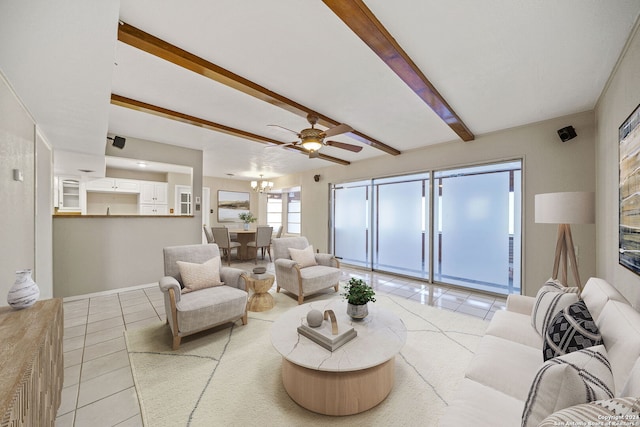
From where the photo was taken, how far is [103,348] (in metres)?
2.27

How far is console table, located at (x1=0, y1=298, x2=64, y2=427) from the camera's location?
0.81 m

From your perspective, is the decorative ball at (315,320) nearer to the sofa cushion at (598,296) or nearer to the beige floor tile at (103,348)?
the sofa cushion at (598,296)

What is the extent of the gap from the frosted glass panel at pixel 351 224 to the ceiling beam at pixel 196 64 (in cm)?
310

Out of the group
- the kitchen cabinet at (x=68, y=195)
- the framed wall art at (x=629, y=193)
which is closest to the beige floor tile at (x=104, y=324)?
the kitchen cabinet at (x=68, y=195)

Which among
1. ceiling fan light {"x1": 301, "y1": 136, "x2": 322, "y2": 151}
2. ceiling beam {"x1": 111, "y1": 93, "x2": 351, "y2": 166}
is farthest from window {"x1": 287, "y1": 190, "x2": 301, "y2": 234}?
ceiling fan light {"x1": 301, "y1": 136, "x2": 322, "y2": 151}

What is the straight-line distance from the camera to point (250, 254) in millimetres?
6797

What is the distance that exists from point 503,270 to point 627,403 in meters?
3.67

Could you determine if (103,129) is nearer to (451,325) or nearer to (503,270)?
(451,325)

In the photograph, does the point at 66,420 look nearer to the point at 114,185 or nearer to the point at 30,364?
the point at 30,364

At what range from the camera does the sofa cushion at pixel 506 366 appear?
47.7 inches

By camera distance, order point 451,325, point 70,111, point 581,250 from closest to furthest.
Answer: point 70,111
point 451,325
point 581,250

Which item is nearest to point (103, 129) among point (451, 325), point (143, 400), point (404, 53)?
point (143, 400)

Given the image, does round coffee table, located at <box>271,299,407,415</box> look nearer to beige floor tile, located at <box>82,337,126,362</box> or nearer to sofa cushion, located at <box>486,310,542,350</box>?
sofa cushion, located at <box>486,310,542,350</box>

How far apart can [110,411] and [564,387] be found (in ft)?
7.71
